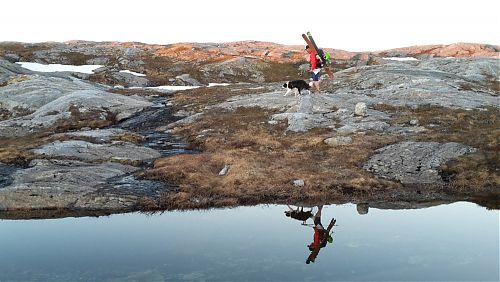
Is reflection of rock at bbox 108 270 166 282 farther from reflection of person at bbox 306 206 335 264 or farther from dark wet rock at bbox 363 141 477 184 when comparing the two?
dark wet rock at bbox 363 141 477 184

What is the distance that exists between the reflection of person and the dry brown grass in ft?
11.4

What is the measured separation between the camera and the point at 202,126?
4297cm

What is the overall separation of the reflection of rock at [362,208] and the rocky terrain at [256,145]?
0.37 metres

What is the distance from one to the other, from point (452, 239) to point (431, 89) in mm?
35983

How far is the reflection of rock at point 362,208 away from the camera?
73.7ft

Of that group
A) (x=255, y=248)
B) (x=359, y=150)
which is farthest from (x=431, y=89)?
→ (x=255, y=248)

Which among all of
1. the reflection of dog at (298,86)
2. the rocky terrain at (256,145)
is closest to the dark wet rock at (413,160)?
the rocky terrain at (256,145)

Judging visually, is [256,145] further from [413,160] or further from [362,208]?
[362,208]

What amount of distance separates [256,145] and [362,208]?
1345cm

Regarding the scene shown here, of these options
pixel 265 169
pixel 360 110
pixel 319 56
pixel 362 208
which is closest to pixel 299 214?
pixel 362 208

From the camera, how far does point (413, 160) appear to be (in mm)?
28375

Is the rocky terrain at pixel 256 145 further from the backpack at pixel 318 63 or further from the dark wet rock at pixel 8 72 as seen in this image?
the dark wet rock at pixel 8 72


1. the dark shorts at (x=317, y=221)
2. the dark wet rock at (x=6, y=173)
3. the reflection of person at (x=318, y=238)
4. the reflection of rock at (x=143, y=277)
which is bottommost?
the reflection of rock at (x=143, y=277)

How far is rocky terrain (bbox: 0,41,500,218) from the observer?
24656 millimetres
